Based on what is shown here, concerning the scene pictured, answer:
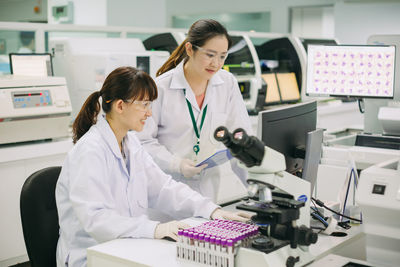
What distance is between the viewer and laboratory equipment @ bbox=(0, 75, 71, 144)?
2.63 metres

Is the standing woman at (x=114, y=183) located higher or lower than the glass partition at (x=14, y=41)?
lower

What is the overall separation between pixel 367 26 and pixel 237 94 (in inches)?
201

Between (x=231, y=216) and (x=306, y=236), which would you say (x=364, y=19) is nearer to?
(x=231, y=216)

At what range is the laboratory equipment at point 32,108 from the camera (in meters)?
2.63

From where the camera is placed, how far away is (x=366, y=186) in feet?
4.70

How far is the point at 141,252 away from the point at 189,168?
625mm

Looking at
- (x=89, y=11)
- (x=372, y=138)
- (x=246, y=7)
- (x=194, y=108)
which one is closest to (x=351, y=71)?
(x=372, y=138)

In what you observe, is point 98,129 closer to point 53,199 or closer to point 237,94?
point 53,199

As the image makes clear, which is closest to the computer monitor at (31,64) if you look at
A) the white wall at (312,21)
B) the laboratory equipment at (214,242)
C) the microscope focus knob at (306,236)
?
the laboratory equipment at (214,242)

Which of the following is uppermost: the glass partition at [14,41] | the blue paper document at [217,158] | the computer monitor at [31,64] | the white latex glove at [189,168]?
the glass partition at [14,41]

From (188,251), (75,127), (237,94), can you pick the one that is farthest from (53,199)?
(237,94)

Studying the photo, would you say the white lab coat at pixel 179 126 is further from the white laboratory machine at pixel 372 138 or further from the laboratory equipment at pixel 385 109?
the laboratory equipment at pixel 385 109

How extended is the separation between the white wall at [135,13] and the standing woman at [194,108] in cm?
431

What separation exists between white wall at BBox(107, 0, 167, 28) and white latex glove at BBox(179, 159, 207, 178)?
462 cm
